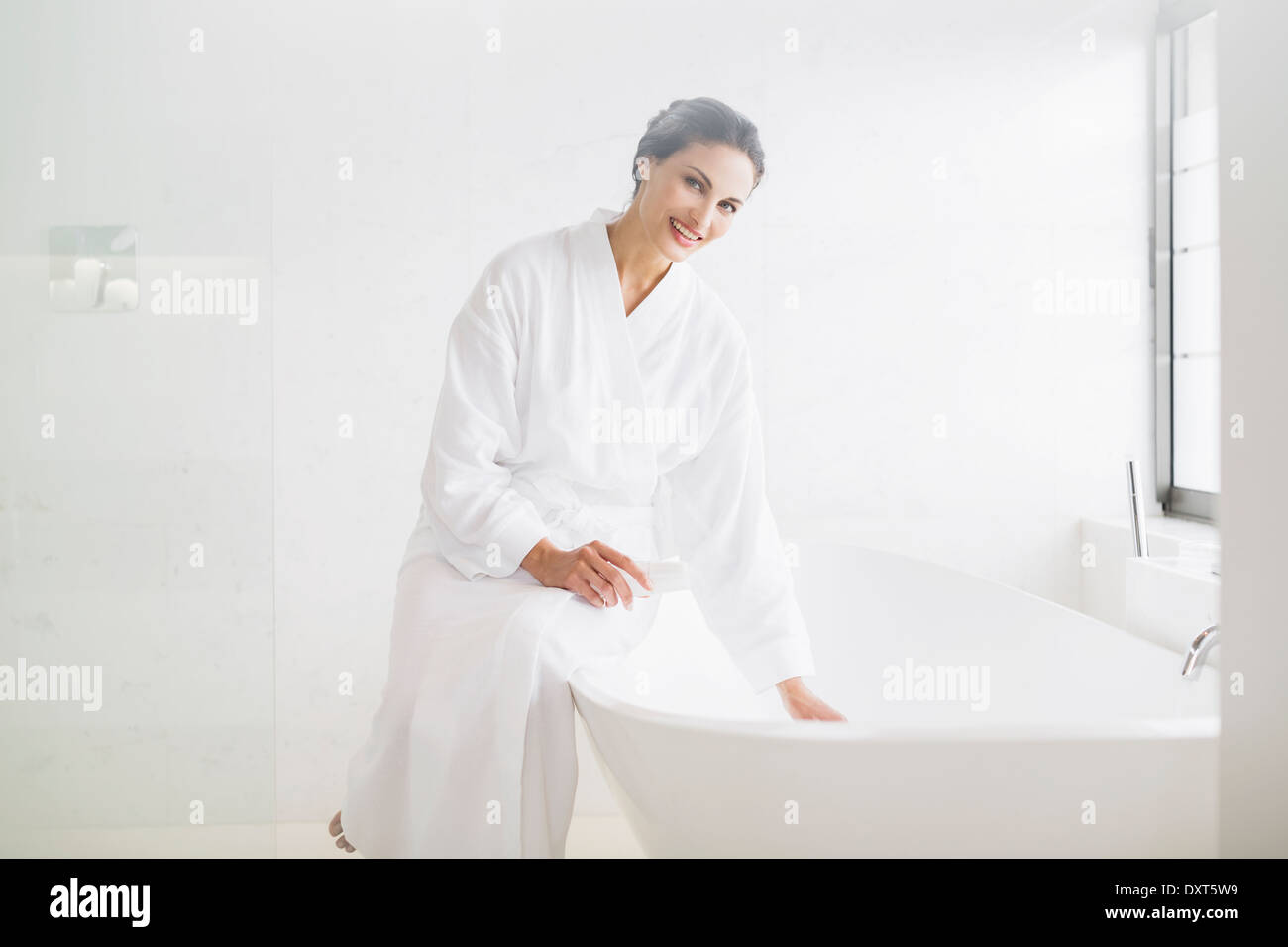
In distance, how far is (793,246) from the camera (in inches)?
89.0

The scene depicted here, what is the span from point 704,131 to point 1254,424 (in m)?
0.97

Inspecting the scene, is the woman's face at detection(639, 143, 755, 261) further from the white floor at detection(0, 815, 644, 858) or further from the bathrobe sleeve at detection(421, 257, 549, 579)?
the white floor at detection(0, 815, 644, 858)

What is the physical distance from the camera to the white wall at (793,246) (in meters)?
2.15

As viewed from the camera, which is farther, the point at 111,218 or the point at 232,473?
the point at 232,473

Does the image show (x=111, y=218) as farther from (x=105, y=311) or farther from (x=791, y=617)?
(x=791, y=617)

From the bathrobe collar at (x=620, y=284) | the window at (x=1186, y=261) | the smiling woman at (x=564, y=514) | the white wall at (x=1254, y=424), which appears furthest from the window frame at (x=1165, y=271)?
the white wall at (x=1254, y=424)

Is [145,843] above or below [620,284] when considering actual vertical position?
below

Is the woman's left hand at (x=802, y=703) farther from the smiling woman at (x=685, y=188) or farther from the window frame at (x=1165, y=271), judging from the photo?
the window frame at (x=1165, y=271)

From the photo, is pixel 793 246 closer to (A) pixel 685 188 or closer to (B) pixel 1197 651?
(A) pixel 685 188

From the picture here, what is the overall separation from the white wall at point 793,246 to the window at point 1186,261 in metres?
Result: 0.04

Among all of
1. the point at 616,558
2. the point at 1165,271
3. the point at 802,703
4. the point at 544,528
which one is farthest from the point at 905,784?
the point at 1165,271
